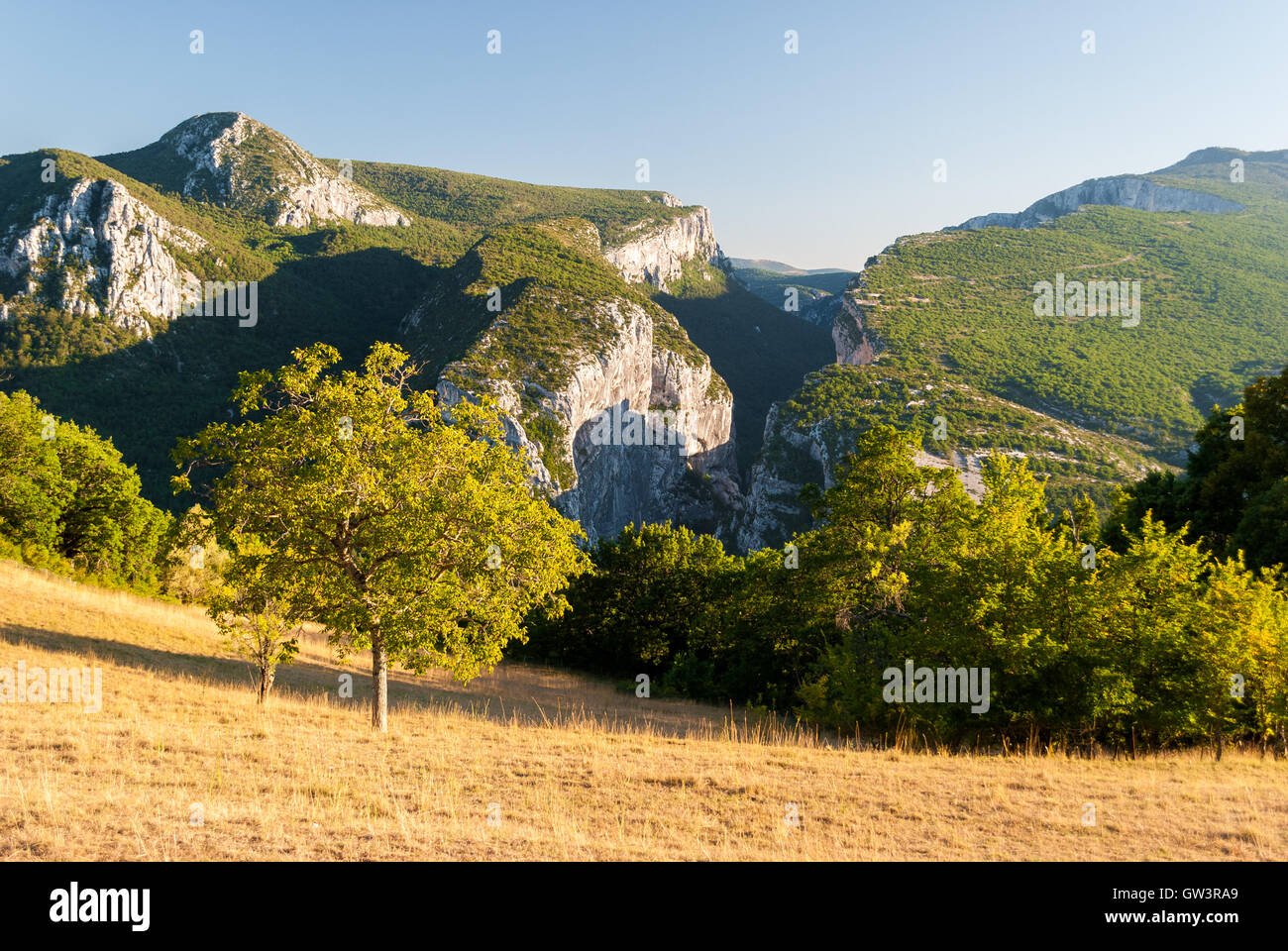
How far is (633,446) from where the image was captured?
125250 millimetres

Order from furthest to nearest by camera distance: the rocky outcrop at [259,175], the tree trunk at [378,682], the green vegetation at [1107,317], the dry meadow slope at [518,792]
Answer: the rocky outcrop at [259,175] < the green vegetation at [1107,317] < the tree trunk at [378,682] < the dry meadow slope at [518,792]

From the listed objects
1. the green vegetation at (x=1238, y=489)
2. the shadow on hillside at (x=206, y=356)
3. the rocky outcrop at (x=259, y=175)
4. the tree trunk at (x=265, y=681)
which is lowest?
the tree trunk at (x=265, y=681)

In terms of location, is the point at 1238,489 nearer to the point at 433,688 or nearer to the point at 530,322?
the point at 433,688

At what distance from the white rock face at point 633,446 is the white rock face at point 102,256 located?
5756cm

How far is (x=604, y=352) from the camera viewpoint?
4471 inches

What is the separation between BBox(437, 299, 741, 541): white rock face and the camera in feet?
326

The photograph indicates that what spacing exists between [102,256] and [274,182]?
2762 inches

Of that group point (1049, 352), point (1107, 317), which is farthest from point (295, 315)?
point (1107, 317)

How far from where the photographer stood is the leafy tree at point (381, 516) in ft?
43.1

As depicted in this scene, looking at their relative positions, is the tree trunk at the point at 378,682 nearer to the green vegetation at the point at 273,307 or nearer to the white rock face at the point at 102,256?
the green vegetation at the point at 273,307

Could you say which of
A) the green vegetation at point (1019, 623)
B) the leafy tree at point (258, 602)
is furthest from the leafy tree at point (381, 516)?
the green vegetation at point (1019, 623)

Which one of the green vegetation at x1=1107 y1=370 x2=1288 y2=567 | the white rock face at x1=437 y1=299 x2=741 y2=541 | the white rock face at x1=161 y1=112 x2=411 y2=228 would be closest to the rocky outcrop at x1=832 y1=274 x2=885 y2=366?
the white rock face at x1=437 y1=299 x2=741 y2=541
